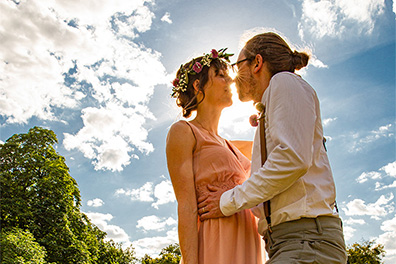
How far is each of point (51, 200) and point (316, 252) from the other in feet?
78.9

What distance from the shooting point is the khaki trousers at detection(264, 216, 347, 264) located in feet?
7.96

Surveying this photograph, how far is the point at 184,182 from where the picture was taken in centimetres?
362

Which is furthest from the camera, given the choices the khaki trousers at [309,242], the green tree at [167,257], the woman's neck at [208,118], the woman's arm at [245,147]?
the green tree at [167,257]

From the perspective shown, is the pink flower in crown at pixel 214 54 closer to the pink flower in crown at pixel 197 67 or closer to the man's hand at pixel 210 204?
the pink flower in crown at pixel 197 67

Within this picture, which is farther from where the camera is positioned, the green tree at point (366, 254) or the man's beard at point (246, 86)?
the green tree at point (366, 254)

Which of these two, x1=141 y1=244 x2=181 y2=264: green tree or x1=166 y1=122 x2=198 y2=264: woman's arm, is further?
x1=141 y1=244 x2=181 y2=264: green tree

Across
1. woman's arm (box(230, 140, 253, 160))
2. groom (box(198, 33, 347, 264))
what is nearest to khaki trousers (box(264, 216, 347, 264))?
groom (box(198, 33, 347, 264))

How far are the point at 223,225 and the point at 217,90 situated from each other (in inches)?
62.5

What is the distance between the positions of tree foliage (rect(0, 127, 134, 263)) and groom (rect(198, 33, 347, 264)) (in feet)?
76.1

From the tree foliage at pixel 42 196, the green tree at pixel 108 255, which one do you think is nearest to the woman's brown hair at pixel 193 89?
the tree foliage at pixel 42 196

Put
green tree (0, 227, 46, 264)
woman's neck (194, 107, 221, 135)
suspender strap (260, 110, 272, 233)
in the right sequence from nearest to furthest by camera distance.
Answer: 1. suspender strap (260, 110, 272, 233)
2. woman's neck (194, 107, 221, 135)
3. green tree (0, 227, 46, 264)

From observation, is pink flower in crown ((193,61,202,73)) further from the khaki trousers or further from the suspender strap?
the khaki trousers

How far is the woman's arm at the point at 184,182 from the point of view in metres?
3.42

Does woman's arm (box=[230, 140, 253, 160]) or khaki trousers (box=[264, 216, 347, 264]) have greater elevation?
woman's arm (box=[230, 140, 253, 160])
